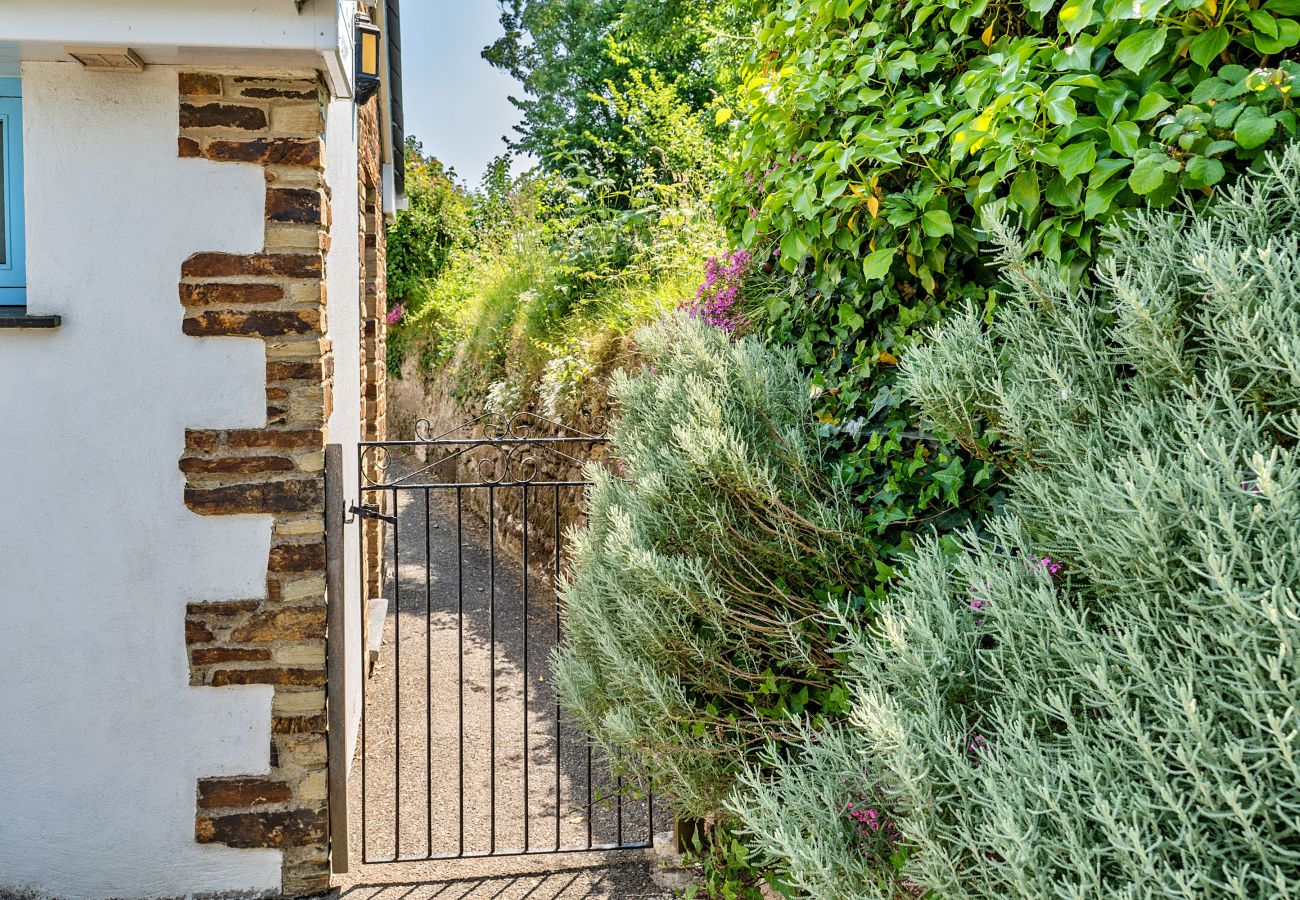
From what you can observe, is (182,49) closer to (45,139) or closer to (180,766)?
(45,139)

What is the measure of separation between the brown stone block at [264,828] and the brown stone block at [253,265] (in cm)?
195

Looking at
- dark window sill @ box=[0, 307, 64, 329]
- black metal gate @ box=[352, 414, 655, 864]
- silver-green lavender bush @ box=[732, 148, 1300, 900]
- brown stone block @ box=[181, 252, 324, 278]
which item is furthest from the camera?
black metal gate @ box=[352, 414, 655, 864]

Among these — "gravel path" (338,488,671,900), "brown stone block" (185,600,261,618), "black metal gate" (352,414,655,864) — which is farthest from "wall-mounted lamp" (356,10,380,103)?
"brown stone block" (185,600,261,618)

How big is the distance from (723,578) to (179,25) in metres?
2.27

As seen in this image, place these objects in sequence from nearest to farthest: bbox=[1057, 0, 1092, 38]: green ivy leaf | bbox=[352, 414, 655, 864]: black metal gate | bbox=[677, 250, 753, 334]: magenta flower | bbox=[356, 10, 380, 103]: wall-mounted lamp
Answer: bbox=[1057, 0, 1092, 38]: green ivy leaf, bbox=[677, 250, 753, 334]: magenta flower, bbox=[352, 414, 655, 864]: black metal gate, bbox=[356, 10, 380, 103]: wall-mounted lamp

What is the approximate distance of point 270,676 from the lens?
3.36m

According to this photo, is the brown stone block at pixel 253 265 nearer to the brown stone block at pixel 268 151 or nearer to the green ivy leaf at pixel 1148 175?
the brown stone block at pixel 268 151

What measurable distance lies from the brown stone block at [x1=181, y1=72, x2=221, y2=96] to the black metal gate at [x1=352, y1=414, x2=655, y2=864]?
1426 millimetres

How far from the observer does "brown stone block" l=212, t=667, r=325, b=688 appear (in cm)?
333

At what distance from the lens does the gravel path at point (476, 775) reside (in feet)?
12.5

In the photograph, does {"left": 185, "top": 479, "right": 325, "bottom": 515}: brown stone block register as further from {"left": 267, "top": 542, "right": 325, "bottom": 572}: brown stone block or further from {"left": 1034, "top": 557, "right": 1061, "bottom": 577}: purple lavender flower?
{"left": 1034, "top": 557, "right": 1061, "bottom": 577}: purple lavender flower

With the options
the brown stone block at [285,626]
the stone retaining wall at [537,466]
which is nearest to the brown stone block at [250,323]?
the brown stone block at [285,626]

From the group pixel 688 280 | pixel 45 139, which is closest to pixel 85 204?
pixel 45 139

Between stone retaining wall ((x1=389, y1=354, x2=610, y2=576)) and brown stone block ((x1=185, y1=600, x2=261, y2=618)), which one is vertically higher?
stone retaining wall ((x1=389, y1=354, x2=610, y2=576))
